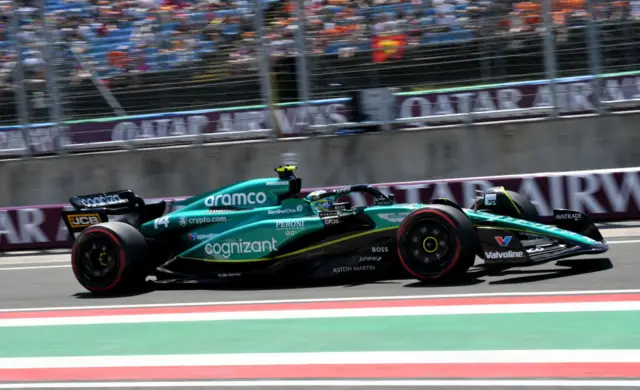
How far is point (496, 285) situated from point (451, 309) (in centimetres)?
93

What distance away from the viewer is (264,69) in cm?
1623

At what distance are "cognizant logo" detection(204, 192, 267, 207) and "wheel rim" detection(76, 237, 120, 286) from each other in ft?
3.35

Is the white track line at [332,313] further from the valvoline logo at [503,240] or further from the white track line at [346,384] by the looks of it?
the white track line at [346,384]

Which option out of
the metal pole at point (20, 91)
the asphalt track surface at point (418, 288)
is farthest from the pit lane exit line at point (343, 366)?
the metal pole at point (20, 91)

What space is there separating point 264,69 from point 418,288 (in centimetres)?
889

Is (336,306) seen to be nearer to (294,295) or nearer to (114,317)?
(294,295)

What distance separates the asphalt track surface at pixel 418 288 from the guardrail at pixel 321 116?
17.0 ft

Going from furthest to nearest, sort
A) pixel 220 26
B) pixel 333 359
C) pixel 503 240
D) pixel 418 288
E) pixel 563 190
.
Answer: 1. pixel 220 26
2. pixel 563 190
3. pixel 418 288
4. pixel 503 240
5. pixel 333 359

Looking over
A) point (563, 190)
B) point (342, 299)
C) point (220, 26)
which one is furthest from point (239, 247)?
point (220, 26)

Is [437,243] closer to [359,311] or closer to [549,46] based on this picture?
[359,311]

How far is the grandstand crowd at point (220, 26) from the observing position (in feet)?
51.0

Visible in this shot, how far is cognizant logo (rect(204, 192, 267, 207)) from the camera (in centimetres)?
904

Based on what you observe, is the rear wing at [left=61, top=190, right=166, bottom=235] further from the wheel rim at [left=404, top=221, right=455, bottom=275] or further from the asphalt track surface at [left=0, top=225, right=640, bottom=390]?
the wheel rim at [left=404, top=221, right=455, bottom=275]

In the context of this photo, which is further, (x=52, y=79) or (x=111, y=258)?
(x=52, y=79)
